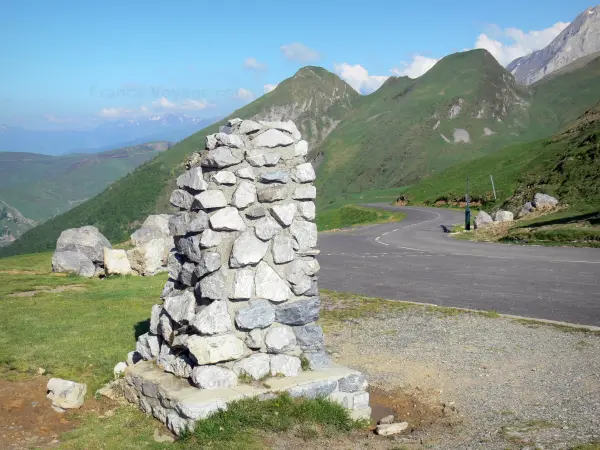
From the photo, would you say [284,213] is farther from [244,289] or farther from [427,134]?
[427,134]

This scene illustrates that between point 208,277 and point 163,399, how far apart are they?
6.16 ft

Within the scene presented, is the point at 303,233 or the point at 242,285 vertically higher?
the point at 303,233

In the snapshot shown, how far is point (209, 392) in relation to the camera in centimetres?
826

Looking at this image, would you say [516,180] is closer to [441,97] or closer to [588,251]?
[588,251]

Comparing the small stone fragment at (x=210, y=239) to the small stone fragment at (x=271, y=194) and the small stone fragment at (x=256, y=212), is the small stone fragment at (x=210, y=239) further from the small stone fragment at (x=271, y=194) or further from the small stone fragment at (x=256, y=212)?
the small stone fragment at (x=271, y=194)

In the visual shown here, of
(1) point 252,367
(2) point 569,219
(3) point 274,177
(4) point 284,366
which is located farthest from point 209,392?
(2) point 569,219

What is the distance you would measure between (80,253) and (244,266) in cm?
2232

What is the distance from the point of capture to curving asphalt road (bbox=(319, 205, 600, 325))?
16812 millimetres

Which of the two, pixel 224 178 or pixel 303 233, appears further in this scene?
pixel 303 233

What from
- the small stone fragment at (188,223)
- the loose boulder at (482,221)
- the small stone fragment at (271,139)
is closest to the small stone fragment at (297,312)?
the small stone fragment at (188,223)

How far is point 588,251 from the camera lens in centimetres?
2688

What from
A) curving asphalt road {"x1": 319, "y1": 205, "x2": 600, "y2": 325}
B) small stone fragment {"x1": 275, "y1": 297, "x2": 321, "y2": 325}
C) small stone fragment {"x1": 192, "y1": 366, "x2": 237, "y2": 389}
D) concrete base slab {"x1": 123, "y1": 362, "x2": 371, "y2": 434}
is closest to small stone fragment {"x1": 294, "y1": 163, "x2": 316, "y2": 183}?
small stone fragment {"x1": 275, "y1": 297, "x2": 321, "y2": 325}

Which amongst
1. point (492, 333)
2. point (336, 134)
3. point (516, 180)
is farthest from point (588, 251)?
point (336, 134)

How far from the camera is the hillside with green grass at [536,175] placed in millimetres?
43750
